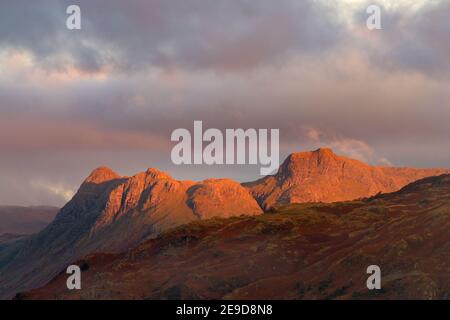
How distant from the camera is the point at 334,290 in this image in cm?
8556

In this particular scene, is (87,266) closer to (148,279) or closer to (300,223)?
(148,279)

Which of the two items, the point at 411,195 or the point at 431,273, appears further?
the point at 411,195

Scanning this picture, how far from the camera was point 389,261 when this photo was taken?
91000 mm

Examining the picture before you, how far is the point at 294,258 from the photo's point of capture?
10900cm

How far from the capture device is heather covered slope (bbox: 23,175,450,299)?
8669 cm

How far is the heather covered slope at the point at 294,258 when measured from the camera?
8669 cm

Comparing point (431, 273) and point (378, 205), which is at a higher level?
point (378, 205)
